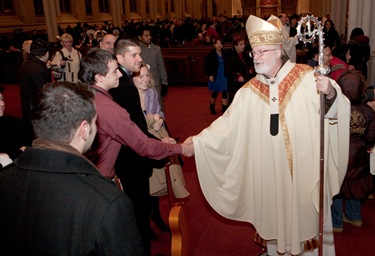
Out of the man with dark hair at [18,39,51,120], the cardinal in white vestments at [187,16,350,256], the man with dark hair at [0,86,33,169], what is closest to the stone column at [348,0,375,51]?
the cardinal in white vestments at [187,16,350,256]

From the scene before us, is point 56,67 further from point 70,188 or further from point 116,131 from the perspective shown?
point 70,188

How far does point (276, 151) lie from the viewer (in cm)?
304

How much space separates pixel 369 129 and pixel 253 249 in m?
1.55

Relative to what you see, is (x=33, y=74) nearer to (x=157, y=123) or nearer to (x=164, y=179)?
(x=157, y=123)

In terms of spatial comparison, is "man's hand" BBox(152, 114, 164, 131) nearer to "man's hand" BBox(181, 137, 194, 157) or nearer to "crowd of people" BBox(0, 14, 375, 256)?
"crowd of people" BBox(0, 14, 375, 256)

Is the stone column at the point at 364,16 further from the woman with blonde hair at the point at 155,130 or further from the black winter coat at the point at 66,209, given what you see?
the black winter coat at the point at 66,209

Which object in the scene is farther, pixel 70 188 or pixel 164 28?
pixel 164 28

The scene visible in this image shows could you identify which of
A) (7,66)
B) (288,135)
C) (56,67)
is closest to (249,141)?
(288,135)

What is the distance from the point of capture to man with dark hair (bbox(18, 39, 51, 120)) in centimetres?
511

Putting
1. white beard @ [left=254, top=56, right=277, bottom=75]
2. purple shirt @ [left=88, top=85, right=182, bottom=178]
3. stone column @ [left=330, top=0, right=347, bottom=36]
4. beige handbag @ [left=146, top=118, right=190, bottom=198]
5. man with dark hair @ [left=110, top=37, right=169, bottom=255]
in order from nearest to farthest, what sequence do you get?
1. purple shirt @ [left=88, top=85, right=182, bottom=178]
2. white beard @ [left=254, top=56, right=277, bottom=75]
3. man with dark hair @ [left=110, top=37, right=169, bottom=255]
4. beige handbag @ [left=146, top=118, right=190, bottom=198]
5. stone column @ [left=330, top=0, right=347, bottom=36]

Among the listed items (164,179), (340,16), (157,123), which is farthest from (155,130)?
(340,16)

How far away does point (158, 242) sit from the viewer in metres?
3.96

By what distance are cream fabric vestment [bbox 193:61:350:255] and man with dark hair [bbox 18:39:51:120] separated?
9.47ft

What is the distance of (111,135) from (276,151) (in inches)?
49.3
